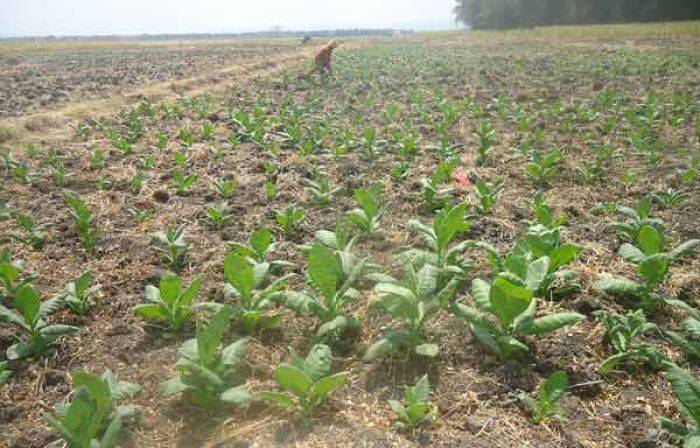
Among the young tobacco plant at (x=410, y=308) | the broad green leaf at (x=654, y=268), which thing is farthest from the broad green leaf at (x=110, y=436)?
the broad green leaf at (x=654, y=268)

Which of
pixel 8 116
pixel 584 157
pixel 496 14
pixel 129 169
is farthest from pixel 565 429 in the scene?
pixel 496 14

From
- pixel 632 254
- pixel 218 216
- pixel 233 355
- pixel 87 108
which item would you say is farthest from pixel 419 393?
pixel 87 108

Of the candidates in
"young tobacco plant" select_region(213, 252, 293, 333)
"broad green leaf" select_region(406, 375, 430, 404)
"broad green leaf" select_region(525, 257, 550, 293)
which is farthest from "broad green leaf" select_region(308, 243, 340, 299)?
"broad green leaf" select_region(525, 257, 550, 293)

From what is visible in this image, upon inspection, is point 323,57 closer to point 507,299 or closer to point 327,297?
point 327,297

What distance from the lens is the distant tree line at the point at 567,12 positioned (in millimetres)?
46562

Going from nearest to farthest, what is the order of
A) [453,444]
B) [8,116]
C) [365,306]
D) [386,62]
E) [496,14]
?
[453,444] → [365,306] → [8,116] → [386,62] → [496,14]

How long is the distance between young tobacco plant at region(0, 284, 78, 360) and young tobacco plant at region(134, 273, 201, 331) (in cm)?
45

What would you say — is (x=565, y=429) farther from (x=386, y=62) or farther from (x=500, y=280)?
(x=386, y=62)

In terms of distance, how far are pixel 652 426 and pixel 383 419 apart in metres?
1.19

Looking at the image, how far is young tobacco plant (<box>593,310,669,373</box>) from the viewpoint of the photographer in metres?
2.47

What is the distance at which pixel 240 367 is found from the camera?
2666mm

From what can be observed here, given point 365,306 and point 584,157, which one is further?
point 584,157

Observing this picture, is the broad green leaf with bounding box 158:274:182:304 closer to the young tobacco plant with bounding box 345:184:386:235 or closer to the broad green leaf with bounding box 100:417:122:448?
the broad green leaf with bounding box 100:417:122:448

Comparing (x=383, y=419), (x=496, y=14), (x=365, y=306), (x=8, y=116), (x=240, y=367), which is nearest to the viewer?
(x=383, y=419)
